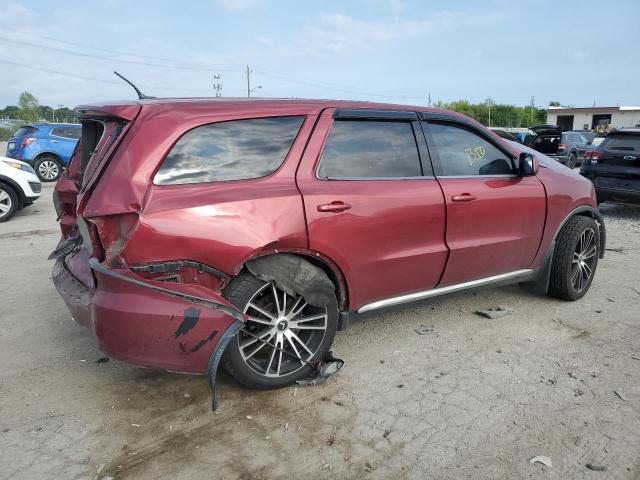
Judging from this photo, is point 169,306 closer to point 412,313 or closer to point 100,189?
point 100,189

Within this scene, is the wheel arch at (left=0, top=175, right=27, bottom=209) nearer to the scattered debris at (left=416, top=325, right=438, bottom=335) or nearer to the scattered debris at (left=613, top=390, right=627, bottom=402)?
the scattered debris at (left=416, top=325, right=438, bottom=335)

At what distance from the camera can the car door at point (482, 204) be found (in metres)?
3.69

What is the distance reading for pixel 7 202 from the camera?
27.9ft

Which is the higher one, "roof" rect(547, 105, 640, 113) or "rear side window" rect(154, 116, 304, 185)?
"roof" rect(547, 105, 640, 113)

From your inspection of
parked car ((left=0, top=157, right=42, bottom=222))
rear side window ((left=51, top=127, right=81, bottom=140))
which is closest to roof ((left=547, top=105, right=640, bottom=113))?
rear side window ((left=51, top=127, right=81, bottom=140))

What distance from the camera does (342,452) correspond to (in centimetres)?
254

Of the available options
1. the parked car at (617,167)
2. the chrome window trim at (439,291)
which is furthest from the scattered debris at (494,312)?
the parked car at (617,167)

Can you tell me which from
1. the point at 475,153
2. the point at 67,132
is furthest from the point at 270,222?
the point at 67,132

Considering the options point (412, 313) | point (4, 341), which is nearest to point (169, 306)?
point (4, 341)

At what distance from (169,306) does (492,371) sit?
2129 mm

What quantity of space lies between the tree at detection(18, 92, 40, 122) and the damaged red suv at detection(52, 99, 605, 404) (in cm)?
6433

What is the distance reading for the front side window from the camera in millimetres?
3748

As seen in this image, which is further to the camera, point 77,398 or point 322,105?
point 322,105

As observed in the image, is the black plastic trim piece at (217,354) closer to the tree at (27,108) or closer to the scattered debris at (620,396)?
the scattered debris at (620,396)
